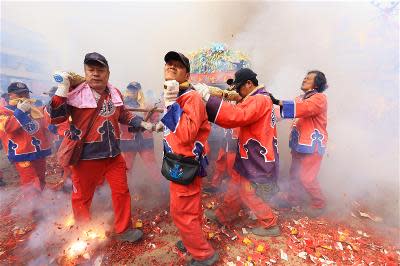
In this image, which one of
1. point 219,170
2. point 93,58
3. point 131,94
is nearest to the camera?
point 93,58

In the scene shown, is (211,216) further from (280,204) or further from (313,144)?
(313,144)

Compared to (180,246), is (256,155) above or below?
above

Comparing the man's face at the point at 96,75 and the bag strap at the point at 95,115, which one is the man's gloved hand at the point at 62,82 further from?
the bag strap at the point at 95,115

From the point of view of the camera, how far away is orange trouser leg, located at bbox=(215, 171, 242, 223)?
373 centimetres

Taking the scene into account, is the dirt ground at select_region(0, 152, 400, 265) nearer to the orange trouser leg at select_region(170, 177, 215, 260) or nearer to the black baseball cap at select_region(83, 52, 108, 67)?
the orange trouser leg at select_region(170, 177, 215, 260)

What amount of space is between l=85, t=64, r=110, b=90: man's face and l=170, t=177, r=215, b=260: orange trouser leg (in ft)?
5.63

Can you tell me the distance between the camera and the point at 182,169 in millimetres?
2654

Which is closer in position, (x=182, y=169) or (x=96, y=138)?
(x=182, y=169)

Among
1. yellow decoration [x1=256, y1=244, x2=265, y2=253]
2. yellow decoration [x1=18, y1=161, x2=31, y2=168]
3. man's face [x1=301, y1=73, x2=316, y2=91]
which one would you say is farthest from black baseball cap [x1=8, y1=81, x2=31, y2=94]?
man's face [x1=301, y1=73, x2=316, y2=91]

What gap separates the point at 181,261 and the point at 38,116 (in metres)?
4.05

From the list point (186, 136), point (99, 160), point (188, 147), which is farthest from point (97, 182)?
point (186, 136)

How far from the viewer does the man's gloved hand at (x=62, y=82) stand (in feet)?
9.22

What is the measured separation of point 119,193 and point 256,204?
2.00 meters

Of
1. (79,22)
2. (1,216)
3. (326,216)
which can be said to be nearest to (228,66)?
(326,216)
